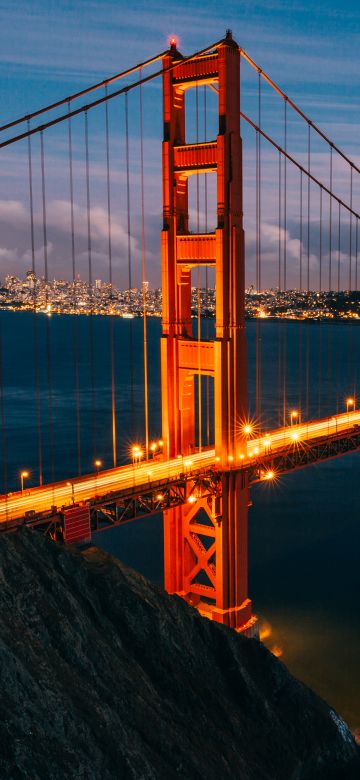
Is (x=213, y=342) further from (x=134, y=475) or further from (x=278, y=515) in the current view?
(x=278, y=515)

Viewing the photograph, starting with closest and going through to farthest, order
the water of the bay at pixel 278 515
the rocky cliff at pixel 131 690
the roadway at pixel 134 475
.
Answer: the rocky cliff at pixel 131 690
the roadway at pixel 134 475
the water of the bay at pixel 278 515

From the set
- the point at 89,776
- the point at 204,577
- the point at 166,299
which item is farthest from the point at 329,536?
the point at 89,776

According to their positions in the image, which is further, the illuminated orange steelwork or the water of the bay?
the water of the bay

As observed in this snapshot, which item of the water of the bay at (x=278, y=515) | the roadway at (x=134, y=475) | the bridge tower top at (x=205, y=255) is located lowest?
the water of the bay at (x=278, y=515)

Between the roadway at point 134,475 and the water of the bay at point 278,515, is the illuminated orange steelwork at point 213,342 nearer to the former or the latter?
the roadway at point 134,475

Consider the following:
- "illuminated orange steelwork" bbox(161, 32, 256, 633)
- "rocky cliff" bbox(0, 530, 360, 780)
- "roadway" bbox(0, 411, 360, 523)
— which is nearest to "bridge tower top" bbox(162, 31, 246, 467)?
"illuminated orange steelwork" bbox(161, 32, 256, 633)

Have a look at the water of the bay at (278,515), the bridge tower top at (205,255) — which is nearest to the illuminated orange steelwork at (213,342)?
the bridge tower top at (205,255)

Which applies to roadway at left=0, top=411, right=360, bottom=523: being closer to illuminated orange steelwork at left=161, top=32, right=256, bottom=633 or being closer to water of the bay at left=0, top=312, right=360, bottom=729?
illuminated orange steelwork at left=161, top=32, right=256, bottom=633
